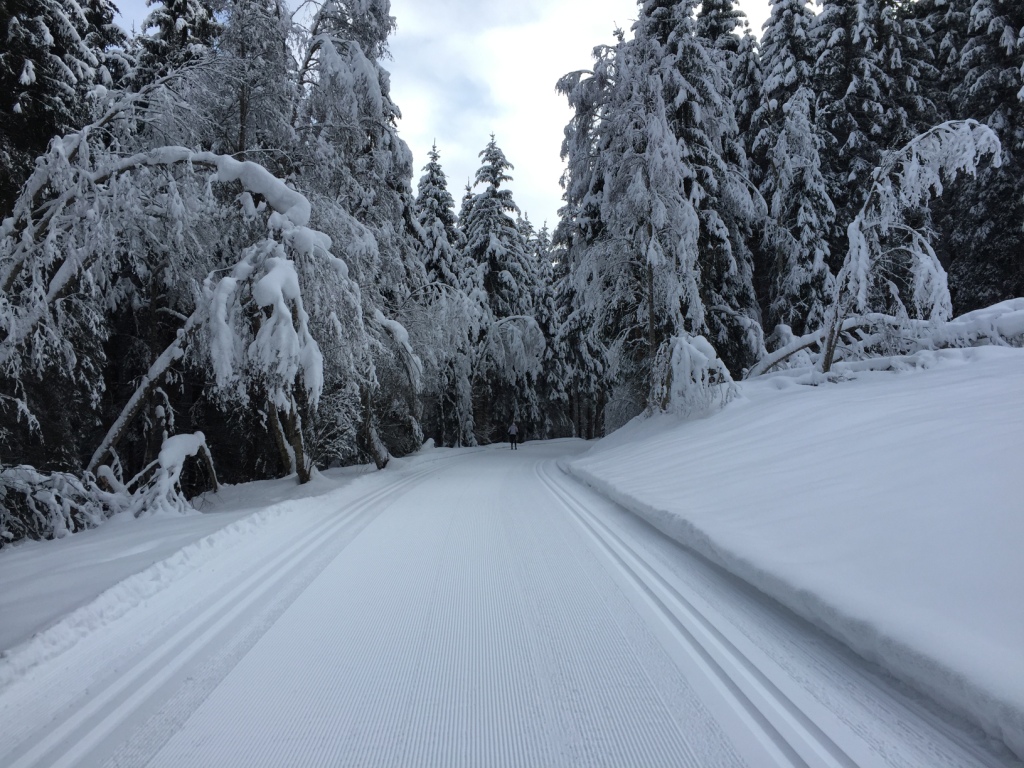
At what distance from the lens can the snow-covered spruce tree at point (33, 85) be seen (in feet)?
30.6

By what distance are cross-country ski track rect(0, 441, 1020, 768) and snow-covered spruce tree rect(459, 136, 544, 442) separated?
62.9 feet

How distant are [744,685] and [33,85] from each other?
14.5 metres

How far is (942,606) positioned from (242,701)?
3319mm

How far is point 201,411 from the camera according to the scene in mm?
12758

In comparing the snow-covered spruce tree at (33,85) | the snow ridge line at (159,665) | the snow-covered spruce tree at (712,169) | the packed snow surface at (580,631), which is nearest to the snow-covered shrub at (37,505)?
the packed snow surface at (580,631)

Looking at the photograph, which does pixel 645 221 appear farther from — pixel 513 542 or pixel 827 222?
pixel 513 542

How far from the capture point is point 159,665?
9.25 feet

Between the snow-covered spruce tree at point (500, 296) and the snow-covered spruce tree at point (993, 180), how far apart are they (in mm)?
14951

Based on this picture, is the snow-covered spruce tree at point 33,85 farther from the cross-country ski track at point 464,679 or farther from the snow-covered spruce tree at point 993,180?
the snow-covered spruce tree at point 993,180

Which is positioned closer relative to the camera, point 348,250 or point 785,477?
point 785,477

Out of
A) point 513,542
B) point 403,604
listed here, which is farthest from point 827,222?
point 403,604

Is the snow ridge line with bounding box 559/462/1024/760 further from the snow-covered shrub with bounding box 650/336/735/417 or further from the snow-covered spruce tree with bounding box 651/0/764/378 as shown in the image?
the snow-covered spruce tree with bounding box 651/0/764/378

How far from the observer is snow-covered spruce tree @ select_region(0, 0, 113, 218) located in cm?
933

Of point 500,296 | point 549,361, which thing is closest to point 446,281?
point 500,296
